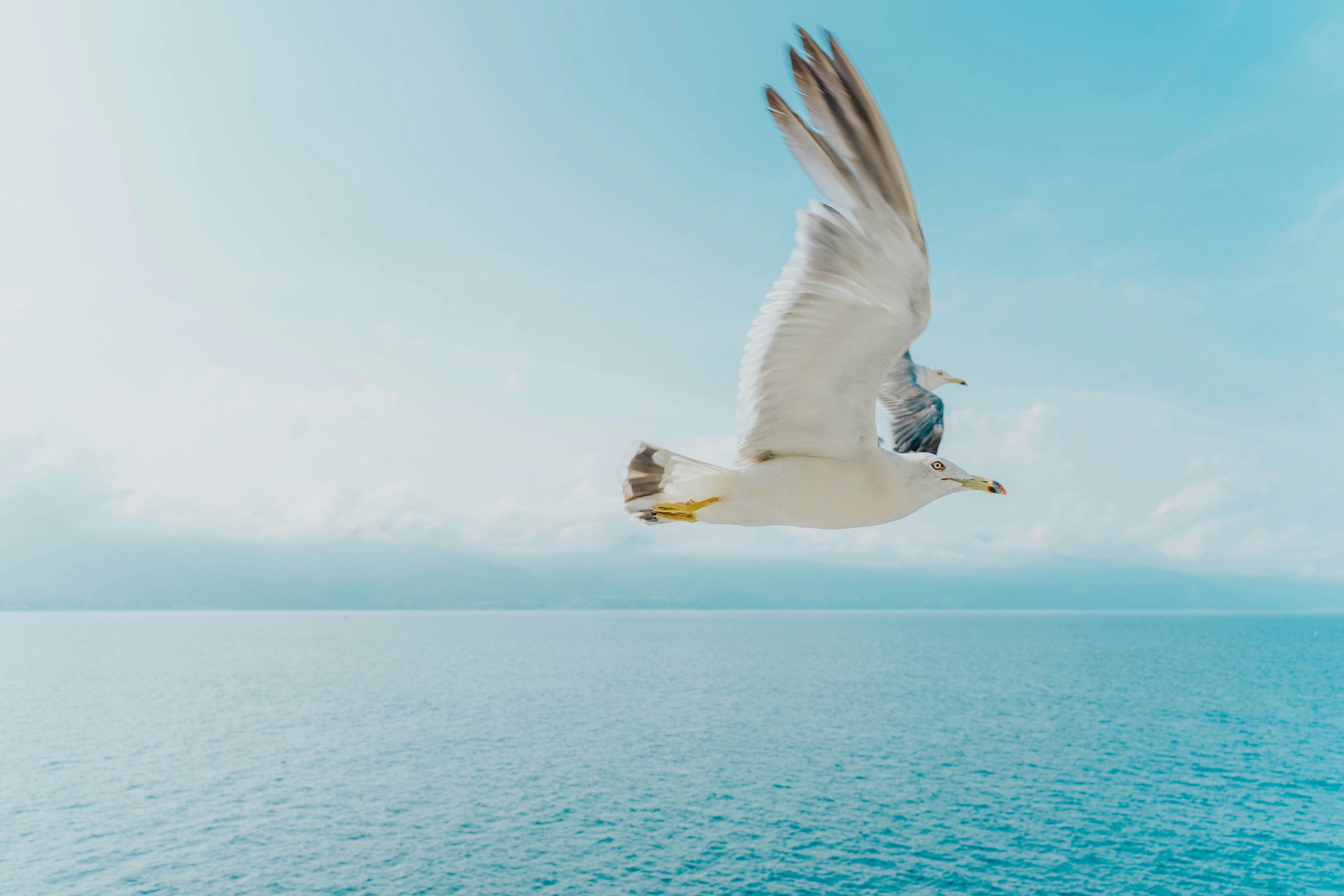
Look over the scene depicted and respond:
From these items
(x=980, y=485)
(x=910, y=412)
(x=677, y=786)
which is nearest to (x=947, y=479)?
(x=980, y=485)

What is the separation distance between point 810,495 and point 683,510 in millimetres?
788

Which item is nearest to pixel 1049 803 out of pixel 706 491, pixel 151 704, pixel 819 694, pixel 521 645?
pixel 819 694

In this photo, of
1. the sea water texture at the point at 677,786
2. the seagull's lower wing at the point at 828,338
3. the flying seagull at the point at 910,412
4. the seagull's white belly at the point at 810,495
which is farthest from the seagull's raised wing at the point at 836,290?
the sea water texture at the point at 677,786

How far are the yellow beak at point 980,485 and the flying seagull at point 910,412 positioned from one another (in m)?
2.49

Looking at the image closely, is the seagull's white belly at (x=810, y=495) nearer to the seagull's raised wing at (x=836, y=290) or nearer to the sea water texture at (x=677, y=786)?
the seagull's raised wing at (x=836, y=290)

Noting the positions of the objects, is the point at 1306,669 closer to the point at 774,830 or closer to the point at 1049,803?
the point at 1049,803

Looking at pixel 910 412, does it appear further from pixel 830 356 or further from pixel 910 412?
pixel 830 356

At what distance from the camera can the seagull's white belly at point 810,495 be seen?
4.93 metres

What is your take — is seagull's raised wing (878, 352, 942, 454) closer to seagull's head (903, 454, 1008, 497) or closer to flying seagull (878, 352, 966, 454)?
flying seagull (878, 352, 966, 454)

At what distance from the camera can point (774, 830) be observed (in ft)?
163

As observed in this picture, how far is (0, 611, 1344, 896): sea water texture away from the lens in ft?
145

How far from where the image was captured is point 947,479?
4.95m

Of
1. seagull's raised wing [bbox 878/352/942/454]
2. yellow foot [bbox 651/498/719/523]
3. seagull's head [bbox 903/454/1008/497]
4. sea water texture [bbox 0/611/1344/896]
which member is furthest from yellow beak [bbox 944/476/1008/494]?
sea water texture [bbox 0/611/1344/896]

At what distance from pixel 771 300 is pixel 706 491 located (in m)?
1.46
